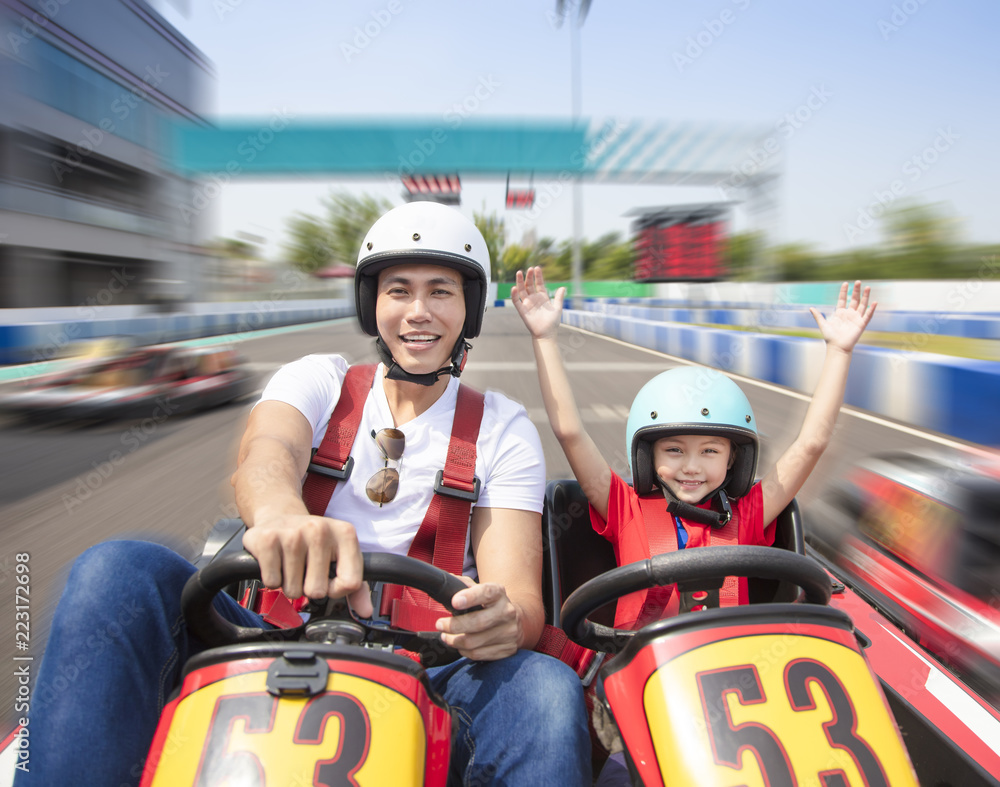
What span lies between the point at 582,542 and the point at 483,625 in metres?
0.94

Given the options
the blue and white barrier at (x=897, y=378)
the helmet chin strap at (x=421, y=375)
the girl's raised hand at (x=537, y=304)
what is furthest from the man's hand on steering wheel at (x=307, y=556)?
the blue and white barrier at (x=897, y=378)

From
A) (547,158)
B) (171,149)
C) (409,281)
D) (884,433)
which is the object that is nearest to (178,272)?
(171,149)

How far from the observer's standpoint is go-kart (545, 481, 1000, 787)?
123cm

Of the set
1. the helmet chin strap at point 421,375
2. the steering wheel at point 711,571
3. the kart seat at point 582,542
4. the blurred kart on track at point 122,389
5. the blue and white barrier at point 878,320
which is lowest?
the blue and white barrier at point 878,320

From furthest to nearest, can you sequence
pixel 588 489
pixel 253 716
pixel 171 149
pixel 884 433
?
pixel 171 149 < pixel 884 433 < pixel 588 489 < pixel 253 716

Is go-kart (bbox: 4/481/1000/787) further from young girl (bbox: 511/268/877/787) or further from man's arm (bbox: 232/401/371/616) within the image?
young girl (bbox: 511/268/877/787)

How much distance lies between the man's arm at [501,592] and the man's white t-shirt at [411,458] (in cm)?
4

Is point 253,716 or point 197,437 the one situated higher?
point 253,716

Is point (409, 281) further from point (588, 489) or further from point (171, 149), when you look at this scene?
point (171, 149)

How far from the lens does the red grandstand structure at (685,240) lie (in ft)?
112

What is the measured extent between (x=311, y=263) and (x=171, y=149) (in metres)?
31.5

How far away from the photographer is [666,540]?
2.00 m

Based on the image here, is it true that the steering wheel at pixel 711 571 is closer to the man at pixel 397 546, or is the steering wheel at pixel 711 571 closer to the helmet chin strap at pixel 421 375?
the man at pixel 397 546

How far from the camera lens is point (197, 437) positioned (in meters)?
6.26
